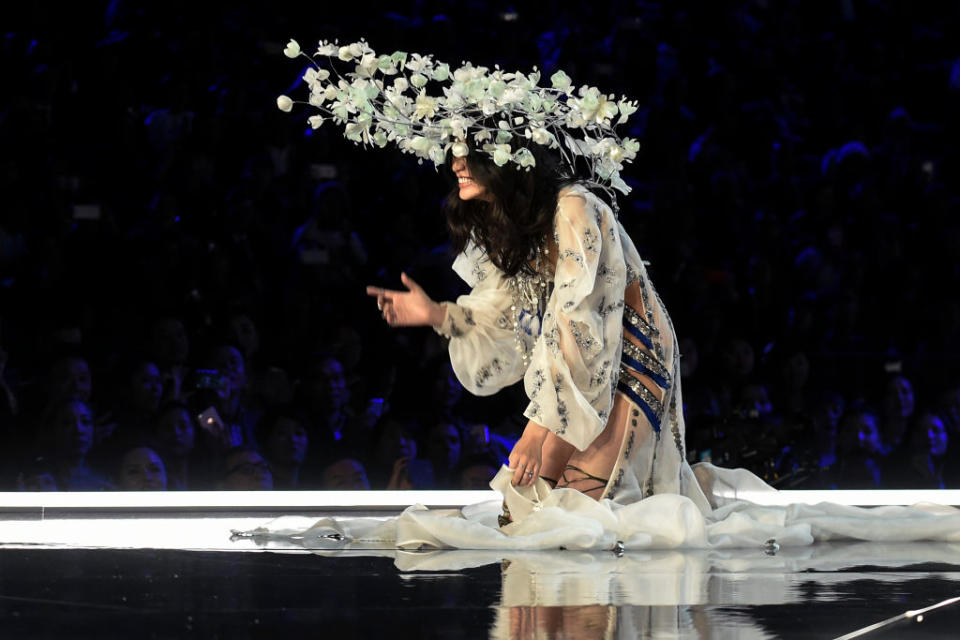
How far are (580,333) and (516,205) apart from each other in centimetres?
26

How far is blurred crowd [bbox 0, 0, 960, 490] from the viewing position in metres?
3.35

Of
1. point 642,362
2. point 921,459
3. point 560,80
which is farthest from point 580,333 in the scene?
point 921,459

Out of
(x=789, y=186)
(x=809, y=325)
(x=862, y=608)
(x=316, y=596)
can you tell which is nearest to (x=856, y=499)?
(x=809, y=325)

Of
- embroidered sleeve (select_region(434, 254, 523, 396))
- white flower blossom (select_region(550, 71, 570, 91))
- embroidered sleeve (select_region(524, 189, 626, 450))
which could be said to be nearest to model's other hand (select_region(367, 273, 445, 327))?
embroidered sleeve (select_region(434, 254, 523, 396))

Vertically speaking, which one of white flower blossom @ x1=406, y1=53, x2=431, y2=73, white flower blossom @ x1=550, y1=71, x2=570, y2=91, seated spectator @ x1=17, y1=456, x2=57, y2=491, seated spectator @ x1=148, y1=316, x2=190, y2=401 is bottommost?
seated spectator @ x1=17, y1=456, x2=57, y2=491

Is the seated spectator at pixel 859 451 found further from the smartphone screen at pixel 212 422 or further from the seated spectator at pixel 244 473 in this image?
the smartphone screen at pixel 212 422

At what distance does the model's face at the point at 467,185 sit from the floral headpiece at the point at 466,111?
0.03m

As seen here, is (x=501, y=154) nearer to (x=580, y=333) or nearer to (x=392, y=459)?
(x=580, y=333)

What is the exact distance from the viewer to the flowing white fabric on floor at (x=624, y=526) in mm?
1963

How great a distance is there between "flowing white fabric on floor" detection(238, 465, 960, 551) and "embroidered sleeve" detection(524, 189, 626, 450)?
0.45 ft

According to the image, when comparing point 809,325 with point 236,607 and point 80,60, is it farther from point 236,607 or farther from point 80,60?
point 236,607

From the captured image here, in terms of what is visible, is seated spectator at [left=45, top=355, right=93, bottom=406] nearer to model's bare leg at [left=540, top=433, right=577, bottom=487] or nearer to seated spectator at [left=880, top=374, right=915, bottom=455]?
model's bare leg at [left=540, top=433, right=577, bottom=487]

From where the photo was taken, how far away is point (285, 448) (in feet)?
10.9

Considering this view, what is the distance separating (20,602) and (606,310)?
105 centimetres
